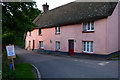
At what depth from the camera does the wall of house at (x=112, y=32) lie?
13016 mm

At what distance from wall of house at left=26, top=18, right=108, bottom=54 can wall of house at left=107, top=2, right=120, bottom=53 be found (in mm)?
567

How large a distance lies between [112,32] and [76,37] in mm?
4784

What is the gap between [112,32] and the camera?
13430 mm

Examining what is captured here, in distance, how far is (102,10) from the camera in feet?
45.5

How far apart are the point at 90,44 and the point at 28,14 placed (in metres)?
8.47

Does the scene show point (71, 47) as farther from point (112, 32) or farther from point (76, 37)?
point (112, 32)

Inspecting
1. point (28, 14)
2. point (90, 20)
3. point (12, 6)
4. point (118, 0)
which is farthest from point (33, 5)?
point (118, 0)

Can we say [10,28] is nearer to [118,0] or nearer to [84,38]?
[84,38]

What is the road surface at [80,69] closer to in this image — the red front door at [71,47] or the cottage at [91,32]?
the cottage at [91,32]

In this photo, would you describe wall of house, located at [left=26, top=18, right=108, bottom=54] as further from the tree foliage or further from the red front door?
the tree foliage

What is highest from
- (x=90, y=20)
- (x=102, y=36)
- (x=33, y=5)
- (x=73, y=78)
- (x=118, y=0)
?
(x=118, y=0)

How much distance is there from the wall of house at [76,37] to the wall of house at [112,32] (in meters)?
0.57

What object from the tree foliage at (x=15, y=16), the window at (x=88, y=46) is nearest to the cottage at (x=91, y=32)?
the window at (x=88, y=46)

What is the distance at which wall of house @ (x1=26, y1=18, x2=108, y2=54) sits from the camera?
1311 centimetres
